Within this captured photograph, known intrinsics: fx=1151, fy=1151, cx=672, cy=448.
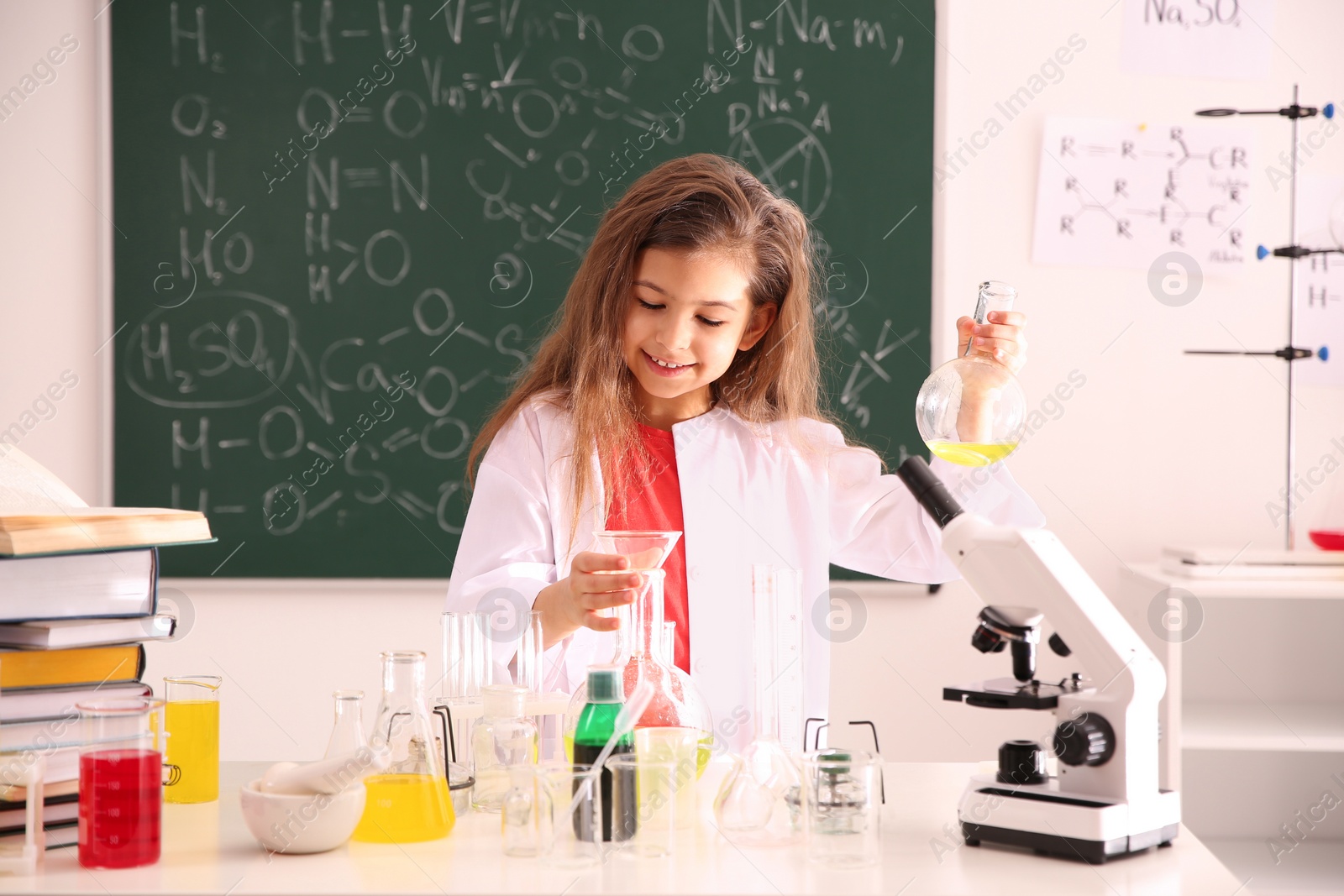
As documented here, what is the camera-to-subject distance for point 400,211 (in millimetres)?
2881

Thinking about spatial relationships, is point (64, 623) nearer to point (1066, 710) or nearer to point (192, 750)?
point (192, 750)

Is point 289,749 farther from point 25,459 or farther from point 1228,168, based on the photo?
point 1228,168

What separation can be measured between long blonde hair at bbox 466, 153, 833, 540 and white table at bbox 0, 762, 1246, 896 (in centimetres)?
80

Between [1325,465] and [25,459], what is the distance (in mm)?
2800

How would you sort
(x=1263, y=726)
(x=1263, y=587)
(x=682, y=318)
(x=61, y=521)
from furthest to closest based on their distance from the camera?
(x=1263, y=726)
(x=1263, y=587)
(x=682, y=318)
(x=61, y=521)

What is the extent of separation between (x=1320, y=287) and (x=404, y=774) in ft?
8.59

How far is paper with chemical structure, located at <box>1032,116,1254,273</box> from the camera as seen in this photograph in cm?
284

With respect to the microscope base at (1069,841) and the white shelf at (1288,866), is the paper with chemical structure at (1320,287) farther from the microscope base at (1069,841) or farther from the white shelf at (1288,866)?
the microscope base at (1069,841)

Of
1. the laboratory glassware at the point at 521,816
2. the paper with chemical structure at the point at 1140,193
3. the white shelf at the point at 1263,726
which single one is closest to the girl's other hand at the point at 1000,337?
the laboratory glassware at the point at 521,816

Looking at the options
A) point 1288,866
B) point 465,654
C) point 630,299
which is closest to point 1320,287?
point 1288,866

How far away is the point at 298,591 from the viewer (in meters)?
2.90

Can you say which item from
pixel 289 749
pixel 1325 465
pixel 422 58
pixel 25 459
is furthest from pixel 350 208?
pixel 1325 465

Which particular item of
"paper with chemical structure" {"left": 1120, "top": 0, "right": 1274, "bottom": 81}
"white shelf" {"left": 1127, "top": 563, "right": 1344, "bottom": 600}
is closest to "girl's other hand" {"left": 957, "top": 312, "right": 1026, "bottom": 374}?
"white shelf" {"left": 1127, "top": 563, "right": 1344, "bottom": 600}

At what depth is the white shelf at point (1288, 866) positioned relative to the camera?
243cm
